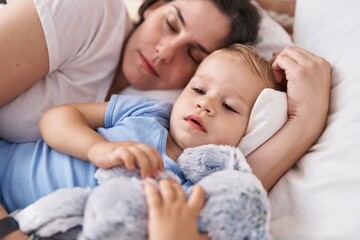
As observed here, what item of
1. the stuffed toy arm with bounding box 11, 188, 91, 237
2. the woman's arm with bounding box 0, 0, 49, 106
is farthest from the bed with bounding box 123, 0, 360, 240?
the woman's arm with bounding box 0, 0, 49, 106

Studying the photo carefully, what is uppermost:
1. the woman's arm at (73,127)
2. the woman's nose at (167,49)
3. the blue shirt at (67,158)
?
the woman's nose at (167,49)

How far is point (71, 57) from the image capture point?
1.13 metres

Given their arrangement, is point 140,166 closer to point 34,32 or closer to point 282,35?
point 34,32

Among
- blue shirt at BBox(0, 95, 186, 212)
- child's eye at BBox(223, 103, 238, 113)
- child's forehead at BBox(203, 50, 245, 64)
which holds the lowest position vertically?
blue shirt at BBox(0, 95, 186, 212)

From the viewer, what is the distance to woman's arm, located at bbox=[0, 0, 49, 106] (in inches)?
38.3

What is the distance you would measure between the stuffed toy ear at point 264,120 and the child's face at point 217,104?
2 centimetres

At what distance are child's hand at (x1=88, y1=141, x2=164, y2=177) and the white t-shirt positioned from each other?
1.24 ft

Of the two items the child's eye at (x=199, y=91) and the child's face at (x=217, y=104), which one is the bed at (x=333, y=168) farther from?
the child's eye at (x=199, y=91)

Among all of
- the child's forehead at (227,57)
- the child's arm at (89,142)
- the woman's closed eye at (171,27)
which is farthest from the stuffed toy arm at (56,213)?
the woman's closed eye at (171,27)

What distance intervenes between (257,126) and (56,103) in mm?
615

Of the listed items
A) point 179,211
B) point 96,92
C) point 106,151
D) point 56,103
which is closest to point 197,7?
point 96,92

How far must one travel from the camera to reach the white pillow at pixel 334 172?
83cm

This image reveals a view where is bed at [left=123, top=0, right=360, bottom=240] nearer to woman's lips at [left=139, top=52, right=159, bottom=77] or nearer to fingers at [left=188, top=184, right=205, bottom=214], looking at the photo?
fingers at [left=188, top=184, right=205, bottom=214]

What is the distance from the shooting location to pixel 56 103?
115 cm
